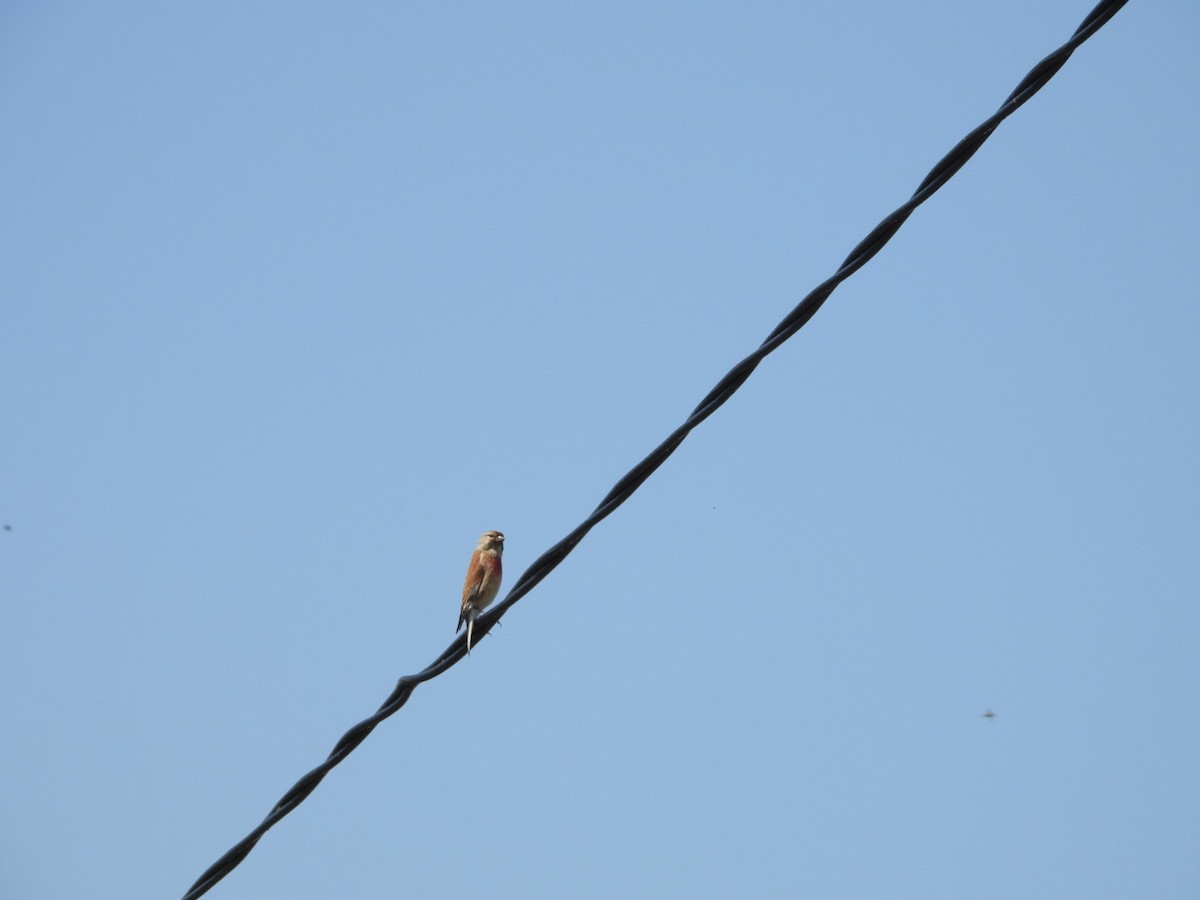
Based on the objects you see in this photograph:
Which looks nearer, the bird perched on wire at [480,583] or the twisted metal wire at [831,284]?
the twisted metal wire at [831,284]

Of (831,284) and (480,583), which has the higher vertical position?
(480,583)

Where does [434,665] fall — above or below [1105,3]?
below

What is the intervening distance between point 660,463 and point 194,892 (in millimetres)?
2349

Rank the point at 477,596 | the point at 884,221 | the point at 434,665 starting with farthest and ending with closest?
the point at 477,596
the point at 434,665
the point at 884,221

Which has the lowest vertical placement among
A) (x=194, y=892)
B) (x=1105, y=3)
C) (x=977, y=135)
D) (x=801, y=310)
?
(x=194, y=892)

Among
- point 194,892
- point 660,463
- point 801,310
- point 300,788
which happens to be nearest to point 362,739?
point 300,788

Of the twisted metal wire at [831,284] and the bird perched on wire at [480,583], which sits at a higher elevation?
the bird perched on wire at [480,583]

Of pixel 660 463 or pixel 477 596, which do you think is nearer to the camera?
pixel 660 463

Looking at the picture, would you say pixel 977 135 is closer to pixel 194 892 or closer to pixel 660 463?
pixel 660 463

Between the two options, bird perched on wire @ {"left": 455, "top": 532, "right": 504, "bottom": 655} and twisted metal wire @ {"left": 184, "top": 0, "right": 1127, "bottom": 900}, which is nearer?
twisted metal wire @ {"left": 184, "top": 0, "right": 1127, "bottom": 900}

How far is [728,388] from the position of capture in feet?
16.2

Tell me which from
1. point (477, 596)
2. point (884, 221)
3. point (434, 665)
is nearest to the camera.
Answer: point (884, 221)

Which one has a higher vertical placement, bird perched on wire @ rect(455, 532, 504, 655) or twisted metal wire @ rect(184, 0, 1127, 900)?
bird perched on wire @ rect(455, 532, 504, 655)

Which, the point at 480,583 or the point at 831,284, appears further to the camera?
the point at 480,583
